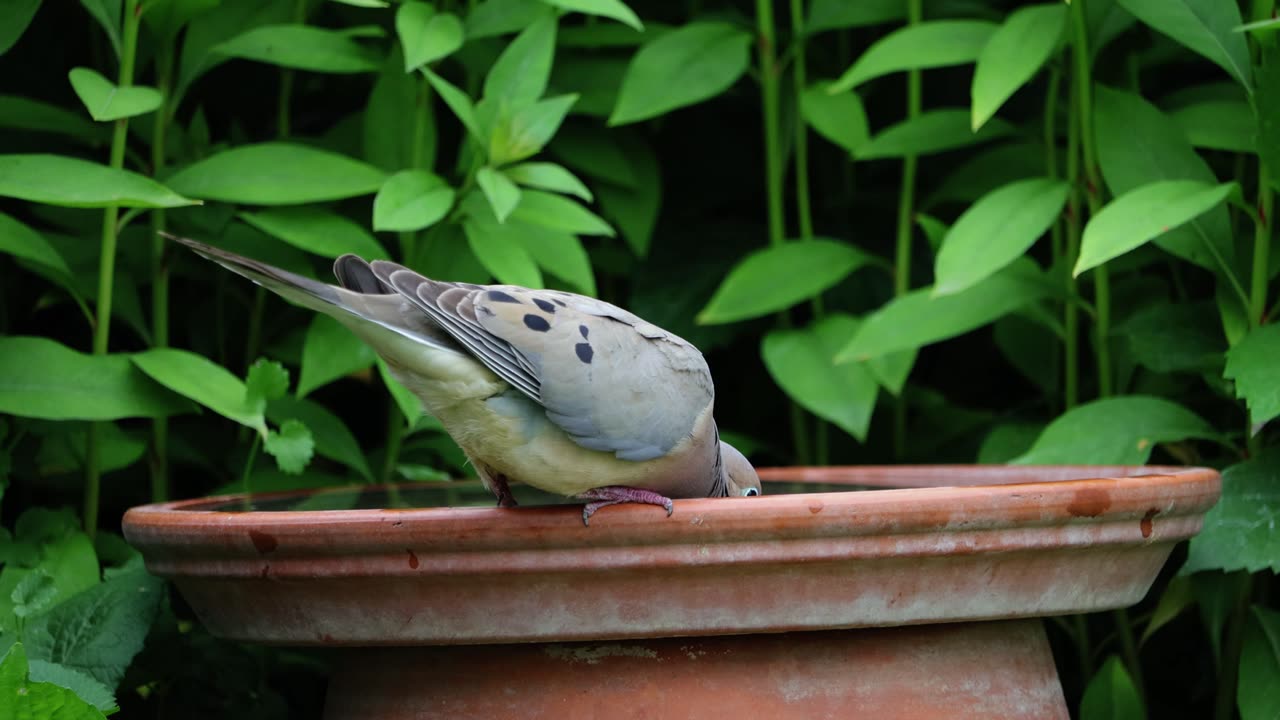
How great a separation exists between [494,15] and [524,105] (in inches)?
10.0

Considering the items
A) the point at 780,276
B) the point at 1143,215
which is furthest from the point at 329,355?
the point at 1143,215

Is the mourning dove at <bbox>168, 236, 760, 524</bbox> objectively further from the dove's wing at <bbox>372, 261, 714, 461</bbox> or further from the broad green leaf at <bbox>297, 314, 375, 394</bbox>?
the broad green leaf at <bbox>297, 314, 375, 394</bbox>

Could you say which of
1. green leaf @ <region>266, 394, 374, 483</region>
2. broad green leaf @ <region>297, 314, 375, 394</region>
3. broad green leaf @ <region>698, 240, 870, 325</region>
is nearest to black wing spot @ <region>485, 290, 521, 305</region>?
broad green leaf @ <region>297, 314, 375, 394</region>

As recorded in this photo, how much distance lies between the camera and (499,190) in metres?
2.01

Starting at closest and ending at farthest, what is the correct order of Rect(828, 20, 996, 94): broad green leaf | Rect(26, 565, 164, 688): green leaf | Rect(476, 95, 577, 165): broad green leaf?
1. Rect(26, 565, 164, 688): green leaf
2. Rect(476, 95, 577, 165): broad green leaf
3. Rect(828, 20, 996, 94): broad green leaf

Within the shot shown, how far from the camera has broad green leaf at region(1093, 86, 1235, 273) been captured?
6.84 ft

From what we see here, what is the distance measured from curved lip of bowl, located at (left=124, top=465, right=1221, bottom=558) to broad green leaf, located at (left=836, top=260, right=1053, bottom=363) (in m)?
0.77

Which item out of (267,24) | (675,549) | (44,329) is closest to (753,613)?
(675,549)

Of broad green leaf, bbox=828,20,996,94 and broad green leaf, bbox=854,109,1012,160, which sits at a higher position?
broad green leaf, bbox=828,20,996,94

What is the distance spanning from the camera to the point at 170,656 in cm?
198

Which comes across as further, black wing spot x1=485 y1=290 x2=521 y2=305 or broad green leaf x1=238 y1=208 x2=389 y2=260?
broad green leaf x1=238 y1=208 x2=389 y2=260

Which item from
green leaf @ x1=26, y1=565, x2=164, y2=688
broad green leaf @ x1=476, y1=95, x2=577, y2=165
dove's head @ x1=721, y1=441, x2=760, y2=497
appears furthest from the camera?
broad green leaf @ x1=476, y1=95, x2=577, y2=165

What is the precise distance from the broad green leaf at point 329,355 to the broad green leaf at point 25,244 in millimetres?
408

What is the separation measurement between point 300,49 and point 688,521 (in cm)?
124
